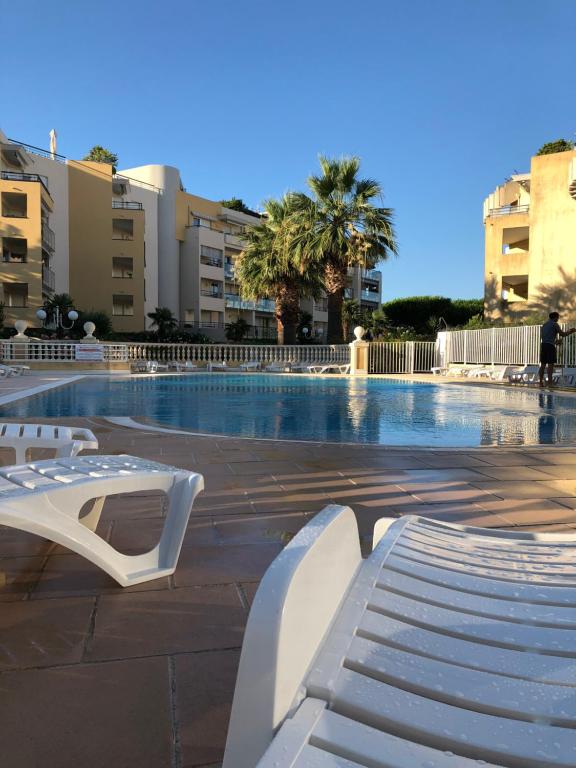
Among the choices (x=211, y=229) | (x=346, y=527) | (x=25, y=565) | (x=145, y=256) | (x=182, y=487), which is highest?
(x=211, y=229)

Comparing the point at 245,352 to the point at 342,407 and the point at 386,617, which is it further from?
the point at 386,617

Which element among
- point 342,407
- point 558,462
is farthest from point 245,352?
point 558,462

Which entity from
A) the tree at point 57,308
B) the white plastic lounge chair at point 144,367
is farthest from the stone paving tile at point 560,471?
the tree at point 57,308

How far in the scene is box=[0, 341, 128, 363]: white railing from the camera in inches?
899

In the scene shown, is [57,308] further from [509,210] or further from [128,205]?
[509,210]

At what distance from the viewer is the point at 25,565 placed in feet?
8.84

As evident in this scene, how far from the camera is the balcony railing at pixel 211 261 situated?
48.9m

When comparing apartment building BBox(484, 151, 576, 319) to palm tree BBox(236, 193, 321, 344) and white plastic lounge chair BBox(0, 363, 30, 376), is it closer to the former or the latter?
palm tree BBox(236, 193, 321, 344)

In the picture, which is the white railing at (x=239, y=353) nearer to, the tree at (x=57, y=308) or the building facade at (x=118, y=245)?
the building facade at (x=118, y=245)

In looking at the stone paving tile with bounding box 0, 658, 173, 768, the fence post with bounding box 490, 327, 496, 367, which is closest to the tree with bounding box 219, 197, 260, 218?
the fence post with bounding box 490, 327, 496, 367

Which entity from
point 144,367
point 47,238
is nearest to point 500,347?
point 144,367

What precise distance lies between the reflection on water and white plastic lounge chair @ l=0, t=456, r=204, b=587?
4.69 metres

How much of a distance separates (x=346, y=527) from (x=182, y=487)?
4.63 feet

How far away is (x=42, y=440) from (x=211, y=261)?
155 feet
